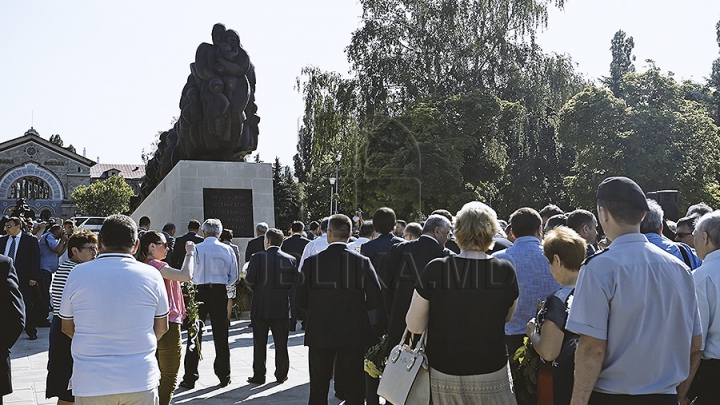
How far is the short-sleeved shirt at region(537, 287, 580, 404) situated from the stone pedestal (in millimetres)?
11840

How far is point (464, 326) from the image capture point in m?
4.06

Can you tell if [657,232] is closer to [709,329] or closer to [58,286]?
[709,329]

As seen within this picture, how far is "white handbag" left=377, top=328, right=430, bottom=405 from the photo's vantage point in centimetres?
401

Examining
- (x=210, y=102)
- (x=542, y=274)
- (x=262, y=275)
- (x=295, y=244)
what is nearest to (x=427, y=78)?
Result: (x=210, y=102)

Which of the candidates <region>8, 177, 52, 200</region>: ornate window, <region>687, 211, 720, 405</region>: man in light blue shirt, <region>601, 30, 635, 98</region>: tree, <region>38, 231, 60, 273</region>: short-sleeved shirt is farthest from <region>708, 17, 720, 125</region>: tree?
<region>8, 177, 52, 200</region>: ornate window

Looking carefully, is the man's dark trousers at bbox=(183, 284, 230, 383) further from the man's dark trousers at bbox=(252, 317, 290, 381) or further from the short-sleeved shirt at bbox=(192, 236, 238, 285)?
the man's dark trousers at bbox=(252, 317, 290, 381)

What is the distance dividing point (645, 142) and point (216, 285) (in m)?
27.0

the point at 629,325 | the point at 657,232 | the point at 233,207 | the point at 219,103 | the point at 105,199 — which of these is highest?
the point at 105,199

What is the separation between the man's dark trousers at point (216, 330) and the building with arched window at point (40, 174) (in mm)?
87782

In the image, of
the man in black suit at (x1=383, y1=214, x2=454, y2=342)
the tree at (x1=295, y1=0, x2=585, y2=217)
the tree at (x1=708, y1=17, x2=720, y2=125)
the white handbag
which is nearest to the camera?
the white handbag

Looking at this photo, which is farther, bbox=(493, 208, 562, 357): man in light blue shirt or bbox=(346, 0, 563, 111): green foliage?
bbox=(346, 0, 563, 111): green foliage

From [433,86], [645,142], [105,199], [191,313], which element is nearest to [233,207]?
[191,313]

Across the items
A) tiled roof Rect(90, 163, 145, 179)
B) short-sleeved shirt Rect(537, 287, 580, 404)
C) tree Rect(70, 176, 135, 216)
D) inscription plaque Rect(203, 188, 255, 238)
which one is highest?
tiled roof Rect(90, 163, 145, 179)

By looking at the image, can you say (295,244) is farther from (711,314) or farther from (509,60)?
(509,60)
